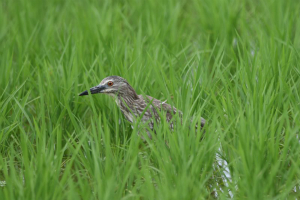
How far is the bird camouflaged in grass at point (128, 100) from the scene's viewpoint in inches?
181

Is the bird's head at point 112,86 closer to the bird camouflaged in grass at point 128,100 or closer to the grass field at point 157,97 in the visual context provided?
the bird camouflaged in grass at point 128,100

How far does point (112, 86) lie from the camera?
4.62m

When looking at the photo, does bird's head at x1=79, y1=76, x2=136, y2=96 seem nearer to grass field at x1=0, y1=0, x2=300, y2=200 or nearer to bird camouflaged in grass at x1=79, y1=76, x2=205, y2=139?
bird camouflaged in grass at x1=79, y1=76, x2=205, y2=139

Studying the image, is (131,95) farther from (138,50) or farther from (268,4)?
(268,4)

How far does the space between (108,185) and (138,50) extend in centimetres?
253

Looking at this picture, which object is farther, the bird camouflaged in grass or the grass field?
the bird camouflaged in grass

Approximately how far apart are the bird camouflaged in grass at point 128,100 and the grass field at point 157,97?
11 cm

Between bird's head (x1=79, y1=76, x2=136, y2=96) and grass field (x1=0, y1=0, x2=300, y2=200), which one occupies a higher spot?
bird's head (x1=79, y1=76, x2=136, y2=96)

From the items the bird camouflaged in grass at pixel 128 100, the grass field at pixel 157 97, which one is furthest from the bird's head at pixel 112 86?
the grass field at pixel 157 97

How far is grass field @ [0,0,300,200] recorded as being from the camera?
3.51 m

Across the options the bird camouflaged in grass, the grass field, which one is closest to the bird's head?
the bird camouflaged in grass

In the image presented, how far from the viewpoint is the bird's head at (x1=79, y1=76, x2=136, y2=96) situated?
459 cm

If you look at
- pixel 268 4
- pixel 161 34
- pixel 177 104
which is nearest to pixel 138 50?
pixel 161 34

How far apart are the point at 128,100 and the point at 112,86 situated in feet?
0.66
